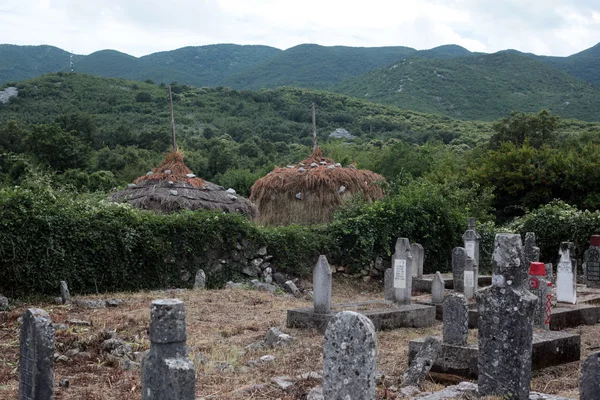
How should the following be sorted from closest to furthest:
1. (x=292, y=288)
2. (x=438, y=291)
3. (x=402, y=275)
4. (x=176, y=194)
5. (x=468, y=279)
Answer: (x=402, y=275)
(x=438, y=291)
(x=468, y=279)
(x=292, y=288)
(x=176, y=194)

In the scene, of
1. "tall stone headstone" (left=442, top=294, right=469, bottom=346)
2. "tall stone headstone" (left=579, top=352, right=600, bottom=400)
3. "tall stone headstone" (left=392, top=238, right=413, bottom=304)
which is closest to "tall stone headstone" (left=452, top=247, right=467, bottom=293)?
"tall stone headstone" (left=392, top=238, right=413, bottom=304)

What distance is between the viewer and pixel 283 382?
724cm

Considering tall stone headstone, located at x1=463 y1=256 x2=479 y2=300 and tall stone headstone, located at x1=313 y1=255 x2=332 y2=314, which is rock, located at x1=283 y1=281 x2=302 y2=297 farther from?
tall stone headstone, located at x1=313 y1=255 x2=332 y2=314

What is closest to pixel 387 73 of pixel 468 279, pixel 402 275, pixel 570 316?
pixel 468 279

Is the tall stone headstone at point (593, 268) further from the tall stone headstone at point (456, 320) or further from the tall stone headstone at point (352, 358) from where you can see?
the tall stone headstone at point (352, 358)

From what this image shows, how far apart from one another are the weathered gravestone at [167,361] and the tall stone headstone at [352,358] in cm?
97

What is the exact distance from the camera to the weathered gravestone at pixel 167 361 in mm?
4820

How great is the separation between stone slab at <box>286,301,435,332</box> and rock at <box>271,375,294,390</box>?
2807mm

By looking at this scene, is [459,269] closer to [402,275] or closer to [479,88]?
[402,275]

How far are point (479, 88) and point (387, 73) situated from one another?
1188 cm

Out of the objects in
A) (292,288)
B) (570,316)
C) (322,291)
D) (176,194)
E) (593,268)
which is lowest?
(292,288)

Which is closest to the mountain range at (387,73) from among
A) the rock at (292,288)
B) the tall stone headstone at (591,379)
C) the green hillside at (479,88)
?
the green hillside at (479,88)

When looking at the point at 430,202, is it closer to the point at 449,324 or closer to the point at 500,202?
the point at 500,202

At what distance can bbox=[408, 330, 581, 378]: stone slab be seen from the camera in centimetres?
766
